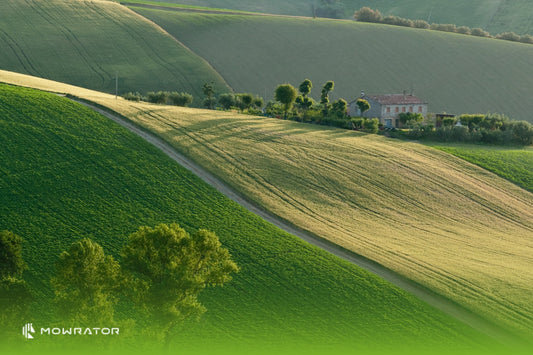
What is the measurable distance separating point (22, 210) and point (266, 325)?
21.5 meters

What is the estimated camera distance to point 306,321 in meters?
41.3

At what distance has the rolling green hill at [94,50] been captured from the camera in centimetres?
11075

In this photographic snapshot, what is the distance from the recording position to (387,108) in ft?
347

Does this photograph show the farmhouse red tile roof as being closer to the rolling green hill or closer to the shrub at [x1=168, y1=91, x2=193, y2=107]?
the rolling green hill

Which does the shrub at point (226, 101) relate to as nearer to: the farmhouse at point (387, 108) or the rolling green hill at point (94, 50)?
the rolling green hill at point (94, 50)

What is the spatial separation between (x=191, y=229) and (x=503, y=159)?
157 feet

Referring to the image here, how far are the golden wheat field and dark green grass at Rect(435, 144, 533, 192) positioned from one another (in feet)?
6.67

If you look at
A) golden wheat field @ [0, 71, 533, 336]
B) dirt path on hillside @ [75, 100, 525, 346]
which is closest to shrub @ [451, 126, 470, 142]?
golden wheat field @ [0, 71, 533, 336]

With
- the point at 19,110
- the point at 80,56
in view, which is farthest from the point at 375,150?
the point at 80,56

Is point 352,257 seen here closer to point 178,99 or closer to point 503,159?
point 503,159

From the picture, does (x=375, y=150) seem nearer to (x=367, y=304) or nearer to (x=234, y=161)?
(x=234, y=161)

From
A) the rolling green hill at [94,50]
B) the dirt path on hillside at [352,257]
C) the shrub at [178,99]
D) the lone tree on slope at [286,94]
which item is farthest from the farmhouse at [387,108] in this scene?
the dirt path on hillside at [352,257]

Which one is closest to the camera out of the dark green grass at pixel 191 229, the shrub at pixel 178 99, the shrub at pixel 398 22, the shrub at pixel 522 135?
the dark green grass at pixel 191 229

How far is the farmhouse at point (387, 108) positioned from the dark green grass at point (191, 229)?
166 feet
